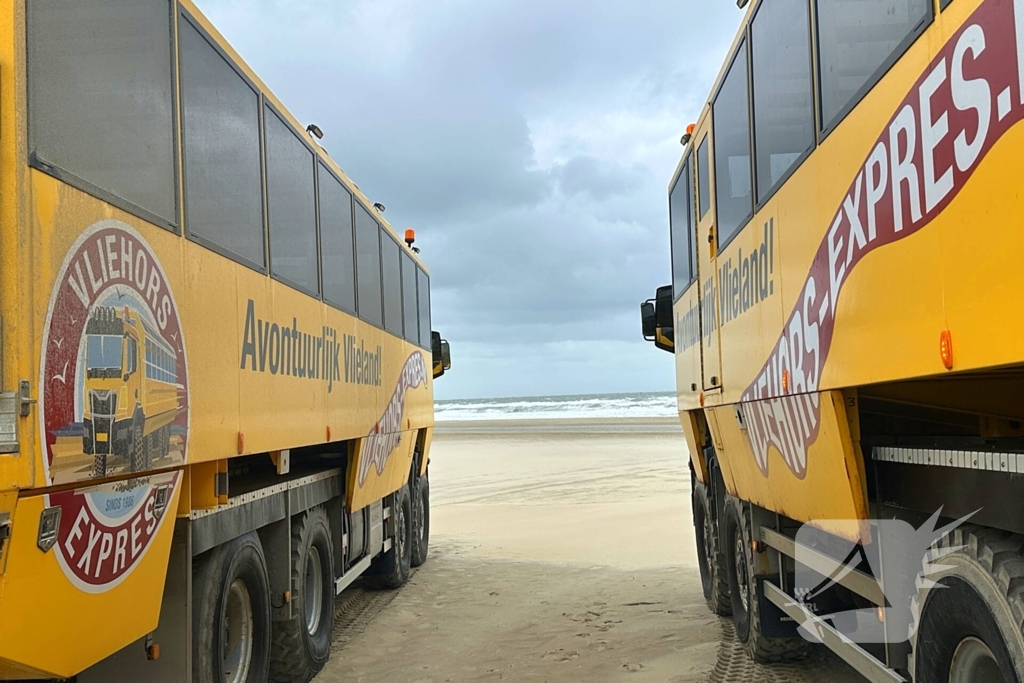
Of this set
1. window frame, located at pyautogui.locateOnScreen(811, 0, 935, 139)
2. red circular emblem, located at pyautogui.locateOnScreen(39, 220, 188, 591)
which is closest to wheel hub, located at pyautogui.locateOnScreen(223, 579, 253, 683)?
red circular emblem, located at pyautogui.locateOnScreen(39, 220, 188, 591)

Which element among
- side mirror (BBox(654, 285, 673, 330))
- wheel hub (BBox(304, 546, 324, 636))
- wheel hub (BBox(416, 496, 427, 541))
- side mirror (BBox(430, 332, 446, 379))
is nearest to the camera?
wheel hub (BBox(304, 546, 324, 636))

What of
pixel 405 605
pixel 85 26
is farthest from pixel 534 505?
pixel 85 26

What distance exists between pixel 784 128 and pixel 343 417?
4155mm

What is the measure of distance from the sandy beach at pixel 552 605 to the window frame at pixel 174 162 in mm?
3902

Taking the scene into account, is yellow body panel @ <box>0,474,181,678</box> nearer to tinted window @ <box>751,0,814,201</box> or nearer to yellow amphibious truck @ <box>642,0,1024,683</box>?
yellow amphibious truck @ <box>642,0,1024,683</box>

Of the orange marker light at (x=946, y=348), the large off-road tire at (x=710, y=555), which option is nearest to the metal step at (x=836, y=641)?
the orange marker light at (x=946, y=348)

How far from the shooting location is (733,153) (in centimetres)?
596

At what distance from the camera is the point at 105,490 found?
11.1ft

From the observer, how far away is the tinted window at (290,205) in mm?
5805

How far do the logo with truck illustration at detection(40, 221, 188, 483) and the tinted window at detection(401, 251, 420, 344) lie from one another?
7031mm

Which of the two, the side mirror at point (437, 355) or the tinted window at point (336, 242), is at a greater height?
the tinted window at point (336, 242)

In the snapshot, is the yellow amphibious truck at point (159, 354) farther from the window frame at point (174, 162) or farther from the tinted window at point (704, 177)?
the tinted window at point (704, 177)

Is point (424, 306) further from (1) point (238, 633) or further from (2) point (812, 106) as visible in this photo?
(2) point (812, 106)

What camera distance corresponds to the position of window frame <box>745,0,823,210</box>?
13.0 feet
